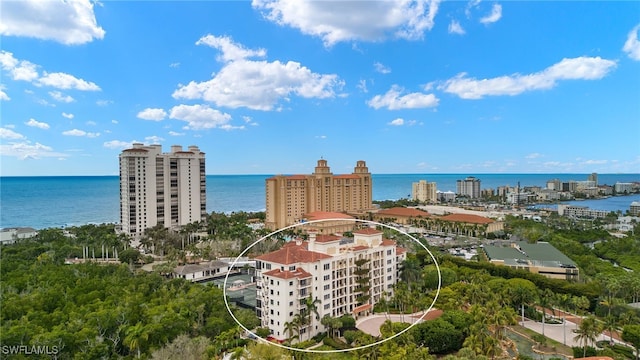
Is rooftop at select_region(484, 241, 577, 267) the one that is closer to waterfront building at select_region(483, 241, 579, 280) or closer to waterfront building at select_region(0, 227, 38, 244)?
waterfront building at select_region(483, 241, 579, 280)

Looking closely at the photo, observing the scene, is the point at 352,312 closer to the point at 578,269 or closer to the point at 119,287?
the point at 119,287

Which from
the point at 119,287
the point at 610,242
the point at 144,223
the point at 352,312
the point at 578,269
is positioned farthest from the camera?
the point at 144,223

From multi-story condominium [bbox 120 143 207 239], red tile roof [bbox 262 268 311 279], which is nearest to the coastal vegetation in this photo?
red tile roof [bbox 262 268 311 279]

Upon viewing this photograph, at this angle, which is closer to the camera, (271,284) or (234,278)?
(271,284)

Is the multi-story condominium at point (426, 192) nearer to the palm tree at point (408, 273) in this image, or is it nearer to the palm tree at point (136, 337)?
the palm tree at point (408, 273)

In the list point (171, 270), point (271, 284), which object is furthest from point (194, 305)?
point (171, 270)

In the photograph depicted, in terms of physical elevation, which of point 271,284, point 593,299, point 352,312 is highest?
point 271,284
